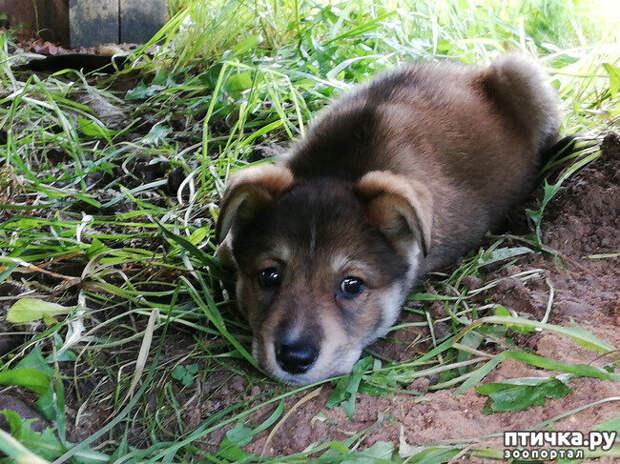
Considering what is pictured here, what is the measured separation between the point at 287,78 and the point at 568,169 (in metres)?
2.07

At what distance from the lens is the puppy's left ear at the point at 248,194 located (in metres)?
3.30

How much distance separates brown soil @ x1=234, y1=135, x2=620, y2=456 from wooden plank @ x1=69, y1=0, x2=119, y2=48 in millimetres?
4900

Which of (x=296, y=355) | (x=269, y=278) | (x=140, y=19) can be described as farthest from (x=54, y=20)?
(x=296, y=355)

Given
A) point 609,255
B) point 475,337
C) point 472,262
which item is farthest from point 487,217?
point 475,337

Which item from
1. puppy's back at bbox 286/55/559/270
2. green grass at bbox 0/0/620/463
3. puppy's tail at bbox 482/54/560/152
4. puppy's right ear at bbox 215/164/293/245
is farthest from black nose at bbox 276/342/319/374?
puppy's tail at bbox 482/54/560/152

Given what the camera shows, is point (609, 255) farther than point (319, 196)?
Yes

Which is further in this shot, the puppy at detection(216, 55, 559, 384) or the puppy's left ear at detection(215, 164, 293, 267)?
the puppy's left ear at detection(215, 164, 293, 267)

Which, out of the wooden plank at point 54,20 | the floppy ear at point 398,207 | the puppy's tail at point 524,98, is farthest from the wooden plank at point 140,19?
the floppy ear at point 398,207

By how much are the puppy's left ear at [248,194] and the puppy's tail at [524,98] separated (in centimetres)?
186

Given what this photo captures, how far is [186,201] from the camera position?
15.2 ft

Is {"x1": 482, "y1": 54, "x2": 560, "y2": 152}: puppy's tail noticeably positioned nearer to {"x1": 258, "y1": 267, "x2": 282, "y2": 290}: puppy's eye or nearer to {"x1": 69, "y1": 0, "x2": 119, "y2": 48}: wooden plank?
{"x1": 258, "y1": 267, "x2": 282, "y2": 290}: puppy's eye

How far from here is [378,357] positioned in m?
3.29

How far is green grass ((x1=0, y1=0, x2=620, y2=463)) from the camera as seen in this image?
9.55 feet

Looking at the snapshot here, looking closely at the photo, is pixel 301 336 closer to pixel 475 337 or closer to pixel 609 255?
pixel 475 337
